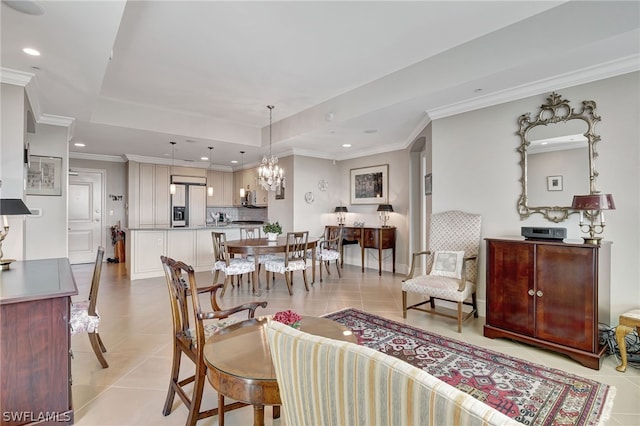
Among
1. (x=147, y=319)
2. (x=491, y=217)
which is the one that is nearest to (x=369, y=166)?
(x=491, y=217)

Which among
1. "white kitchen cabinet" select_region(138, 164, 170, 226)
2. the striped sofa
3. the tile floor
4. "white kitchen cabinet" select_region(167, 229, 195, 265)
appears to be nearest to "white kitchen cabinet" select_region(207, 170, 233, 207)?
"white kitchen cabinet" select_region(138, 164, 170, 226)

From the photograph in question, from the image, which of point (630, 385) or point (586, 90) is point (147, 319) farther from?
point (586, 90)

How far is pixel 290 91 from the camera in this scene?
4.36 metres

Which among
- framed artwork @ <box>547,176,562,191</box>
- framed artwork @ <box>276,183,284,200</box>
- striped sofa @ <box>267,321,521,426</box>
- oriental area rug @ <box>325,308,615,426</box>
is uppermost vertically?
framed artwork @ <box>276,183,284,200</box>

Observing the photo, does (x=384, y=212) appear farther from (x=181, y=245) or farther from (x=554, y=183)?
(x=181, y=245)

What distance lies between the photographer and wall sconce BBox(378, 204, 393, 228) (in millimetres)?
6148

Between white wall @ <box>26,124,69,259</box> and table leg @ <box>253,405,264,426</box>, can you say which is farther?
white wall @ <box>26,124,69,259</box>

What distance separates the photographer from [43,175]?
175 inches

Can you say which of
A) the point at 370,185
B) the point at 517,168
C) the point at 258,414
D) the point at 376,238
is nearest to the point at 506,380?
the point at 258,414

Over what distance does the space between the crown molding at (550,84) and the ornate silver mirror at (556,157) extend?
0.14 meters

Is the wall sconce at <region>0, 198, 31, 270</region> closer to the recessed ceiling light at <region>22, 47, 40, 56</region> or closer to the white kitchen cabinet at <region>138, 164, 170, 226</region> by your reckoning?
the recessed ceiling light at <region>22, 47, 40, 56</region>

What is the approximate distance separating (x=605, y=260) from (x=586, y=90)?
1.57 metres

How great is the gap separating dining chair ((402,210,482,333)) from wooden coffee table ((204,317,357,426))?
1.92 m

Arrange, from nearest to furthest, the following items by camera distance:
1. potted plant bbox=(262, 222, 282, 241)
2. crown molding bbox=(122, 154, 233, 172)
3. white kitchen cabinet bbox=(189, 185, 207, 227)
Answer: potted plant bbox=(262, 222, 282, 241), crown molding bbox=(122, 154, 233, 172), white kitchen cabinet bbox=(189, 185, 207, 227)
